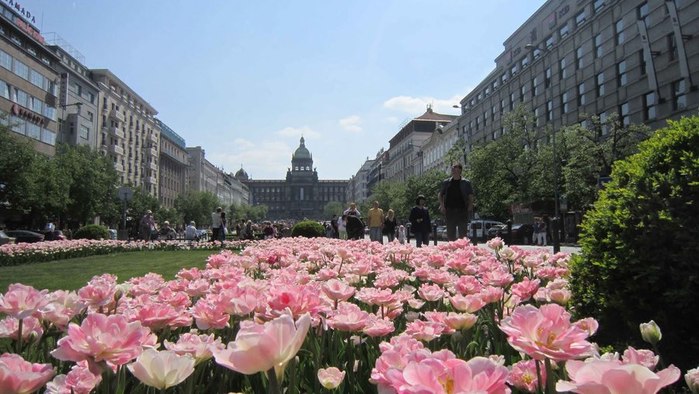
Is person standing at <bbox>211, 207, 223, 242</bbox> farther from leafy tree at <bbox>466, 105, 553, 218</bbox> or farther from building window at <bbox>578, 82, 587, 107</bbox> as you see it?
building window at <bbox>578, 82, 587, 107</bbox>

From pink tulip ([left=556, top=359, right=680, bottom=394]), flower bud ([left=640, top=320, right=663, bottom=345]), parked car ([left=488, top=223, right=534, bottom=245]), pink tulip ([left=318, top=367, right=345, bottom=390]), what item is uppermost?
parked car ([left=488, top=223, right=534, bottom=245])

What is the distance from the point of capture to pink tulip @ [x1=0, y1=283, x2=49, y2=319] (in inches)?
80.6

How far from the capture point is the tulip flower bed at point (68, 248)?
603 inches

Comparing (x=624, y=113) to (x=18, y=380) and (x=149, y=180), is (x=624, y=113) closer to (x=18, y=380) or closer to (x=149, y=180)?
(x=18, y=380)

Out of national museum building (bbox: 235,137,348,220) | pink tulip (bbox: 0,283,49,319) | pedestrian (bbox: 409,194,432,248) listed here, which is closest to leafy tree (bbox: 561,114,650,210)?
pedestrian (bbox: 409,194,432,248)

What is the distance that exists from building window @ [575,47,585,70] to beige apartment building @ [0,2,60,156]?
148 ft

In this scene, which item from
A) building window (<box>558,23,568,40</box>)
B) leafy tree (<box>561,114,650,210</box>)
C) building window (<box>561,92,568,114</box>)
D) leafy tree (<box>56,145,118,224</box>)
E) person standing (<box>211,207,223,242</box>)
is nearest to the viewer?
person standing (<box>211,207,223,242</box>)

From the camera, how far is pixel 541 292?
317 cm

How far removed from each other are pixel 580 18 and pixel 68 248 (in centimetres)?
4213

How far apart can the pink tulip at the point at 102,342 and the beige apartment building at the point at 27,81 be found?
1788 inches

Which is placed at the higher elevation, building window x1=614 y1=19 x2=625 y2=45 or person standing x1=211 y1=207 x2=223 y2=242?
building window x1=614 y1=19 x2=625 y2=45

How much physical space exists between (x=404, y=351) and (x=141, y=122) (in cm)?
9134

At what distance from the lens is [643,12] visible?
3391 cm

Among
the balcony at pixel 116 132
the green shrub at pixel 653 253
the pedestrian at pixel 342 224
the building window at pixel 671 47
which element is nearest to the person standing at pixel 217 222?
the pedestrian at pixel 342 224
